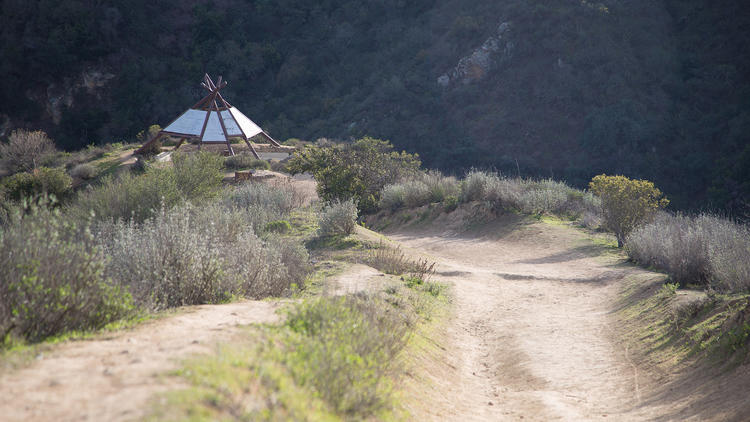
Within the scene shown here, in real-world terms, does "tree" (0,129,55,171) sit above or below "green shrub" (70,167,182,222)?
above

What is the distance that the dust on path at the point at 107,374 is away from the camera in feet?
8.95

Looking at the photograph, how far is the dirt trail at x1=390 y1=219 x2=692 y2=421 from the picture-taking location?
5.18 metres

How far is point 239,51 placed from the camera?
53.9 meters

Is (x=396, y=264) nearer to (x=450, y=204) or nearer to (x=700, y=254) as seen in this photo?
(x=700, y=254)

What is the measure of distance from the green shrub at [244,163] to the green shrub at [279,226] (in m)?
13.3

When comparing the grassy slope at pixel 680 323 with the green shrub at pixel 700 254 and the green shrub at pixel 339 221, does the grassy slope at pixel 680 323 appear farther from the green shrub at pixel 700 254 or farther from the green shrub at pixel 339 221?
the green shrub at pixel 339 221

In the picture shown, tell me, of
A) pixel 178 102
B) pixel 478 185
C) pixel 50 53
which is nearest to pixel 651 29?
pixel 478 185

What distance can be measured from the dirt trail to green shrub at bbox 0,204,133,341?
270 centimetres

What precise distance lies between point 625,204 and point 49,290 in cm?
1289

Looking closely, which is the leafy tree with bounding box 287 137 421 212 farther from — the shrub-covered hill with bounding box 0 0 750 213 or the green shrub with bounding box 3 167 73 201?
the shrub-covered hill with bounding box 0 0 750 213

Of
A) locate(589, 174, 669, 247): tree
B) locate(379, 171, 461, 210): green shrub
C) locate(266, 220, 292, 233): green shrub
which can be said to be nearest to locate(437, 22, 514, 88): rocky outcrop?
locate(379, 171, 461, 210): green shrub

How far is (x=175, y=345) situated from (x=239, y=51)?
54182 millimetres

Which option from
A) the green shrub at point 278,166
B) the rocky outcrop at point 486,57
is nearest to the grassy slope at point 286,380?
the green shrub at point 278,166

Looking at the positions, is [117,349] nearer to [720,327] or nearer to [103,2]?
[720,327]
